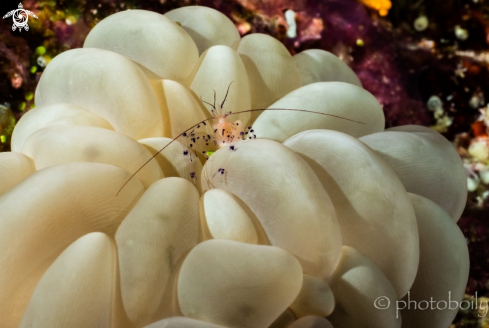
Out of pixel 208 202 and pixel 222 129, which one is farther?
Result: pixel 222 129

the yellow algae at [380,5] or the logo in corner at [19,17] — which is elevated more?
the yellow algae at [380,5]

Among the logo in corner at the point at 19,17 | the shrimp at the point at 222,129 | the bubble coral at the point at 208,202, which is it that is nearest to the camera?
the bubble coral at the point at 208,202

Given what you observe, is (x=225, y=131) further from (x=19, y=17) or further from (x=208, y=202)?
(x=19, y=17)

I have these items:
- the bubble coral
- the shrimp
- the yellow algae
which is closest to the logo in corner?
the bubble coral

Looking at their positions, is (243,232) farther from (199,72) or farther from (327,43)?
(327,43)

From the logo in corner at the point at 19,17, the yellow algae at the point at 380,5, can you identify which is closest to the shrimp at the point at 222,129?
the logo in corner at the point at 19,17

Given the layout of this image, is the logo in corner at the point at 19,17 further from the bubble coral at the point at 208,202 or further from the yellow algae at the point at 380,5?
the yellow algae at the point at 380,5

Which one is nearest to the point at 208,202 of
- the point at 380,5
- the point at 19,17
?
the point at 19,17
